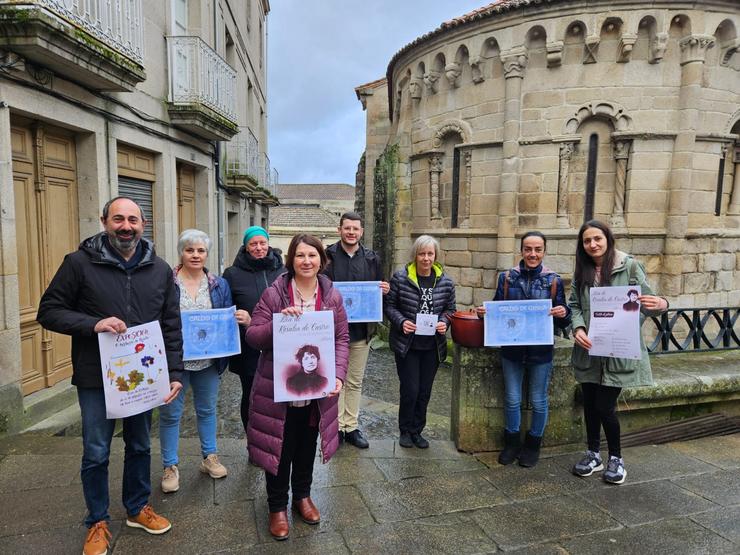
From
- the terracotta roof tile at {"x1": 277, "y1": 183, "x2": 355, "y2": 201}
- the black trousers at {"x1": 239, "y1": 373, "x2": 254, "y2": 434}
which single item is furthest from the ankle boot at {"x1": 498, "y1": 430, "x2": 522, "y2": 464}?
the terracotta roof tile at {"x1": 277, "y1": 183, "x2": 355, "y2": 201}

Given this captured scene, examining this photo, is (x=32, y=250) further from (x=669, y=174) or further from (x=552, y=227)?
(x=669, y=174)

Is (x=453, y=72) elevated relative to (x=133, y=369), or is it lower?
elevated

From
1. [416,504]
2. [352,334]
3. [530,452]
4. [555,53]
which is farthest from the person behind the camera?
Answer: [555,53]

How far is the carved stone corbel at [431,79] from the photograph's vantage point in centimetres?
1045

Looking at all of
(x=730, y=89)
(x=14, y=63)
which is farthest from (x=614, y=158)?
(x=14, y=63)

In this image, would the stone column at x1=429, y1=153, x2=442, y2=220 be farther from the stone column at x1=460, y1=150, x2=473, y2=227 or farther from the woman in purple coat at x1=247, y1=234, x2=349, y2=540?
the woman in purple coat at x1=247, y1=234, x2=349, y2=540

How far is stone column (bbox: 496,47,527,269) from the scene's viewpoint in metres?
9.13

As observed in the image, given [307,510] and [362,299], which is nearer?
[307,510]

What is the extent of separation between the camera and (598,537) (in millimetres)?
2795

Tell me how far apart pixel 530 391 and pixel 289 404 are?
2.04 m

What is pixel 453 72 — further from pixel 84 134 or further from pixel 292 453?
pixel 292 453

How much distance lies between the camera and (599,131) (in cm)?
912

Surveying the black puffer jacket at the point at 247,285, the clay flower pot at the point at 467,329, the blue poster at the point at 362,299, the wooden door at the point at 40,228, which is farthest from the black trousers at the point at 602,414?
the wooden door at the point at 40,228

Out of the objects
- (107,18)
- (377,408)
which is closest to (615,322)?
(377,408)
